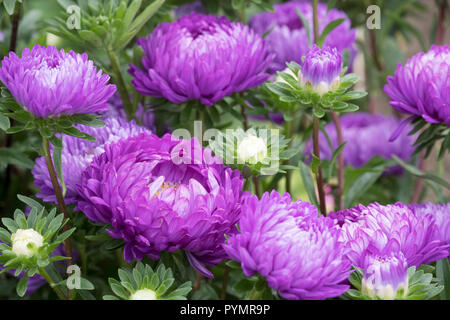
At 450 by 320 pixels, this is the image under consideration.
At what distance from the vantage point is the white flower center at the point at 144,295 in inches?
17.5

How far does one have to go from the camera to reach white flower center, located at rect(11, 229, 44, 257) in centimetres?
45

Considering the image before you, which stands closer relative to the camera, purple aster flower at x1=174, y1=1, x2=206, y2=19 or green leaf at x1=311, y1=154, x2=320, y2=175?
→ green leaf at x1=311, y1=154, x2=320, y2=175

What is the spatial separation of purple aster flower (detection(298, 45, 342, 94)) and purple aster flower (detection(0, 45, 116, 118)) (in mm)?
162

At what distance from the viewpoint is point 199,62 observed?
57 centimetres

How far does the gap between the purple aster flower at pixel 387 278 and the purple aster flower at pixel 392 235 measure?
16mm

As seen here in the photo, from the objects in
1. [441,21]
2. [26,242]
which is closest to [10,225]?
[26,242]

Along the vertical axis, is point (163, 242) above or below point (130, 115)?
below

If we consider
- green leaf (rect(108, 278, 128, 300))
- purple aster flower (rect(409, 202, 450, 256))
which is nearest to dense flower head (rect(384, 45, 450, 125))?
purple aster flower (rect(409, 202, 450, 256))

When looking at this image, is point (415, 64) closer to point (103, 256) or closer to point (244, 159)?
point (244, 159)

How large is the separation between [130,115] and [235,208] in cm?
23

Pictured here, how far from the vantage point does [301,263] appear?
0.41m

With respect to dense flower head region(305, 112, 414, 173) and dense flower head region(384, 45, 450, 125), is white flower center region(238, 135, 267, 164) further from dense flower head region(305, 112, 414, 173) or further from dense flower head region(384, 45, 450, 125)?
dense flower head region(305, 112, 414, 173)
